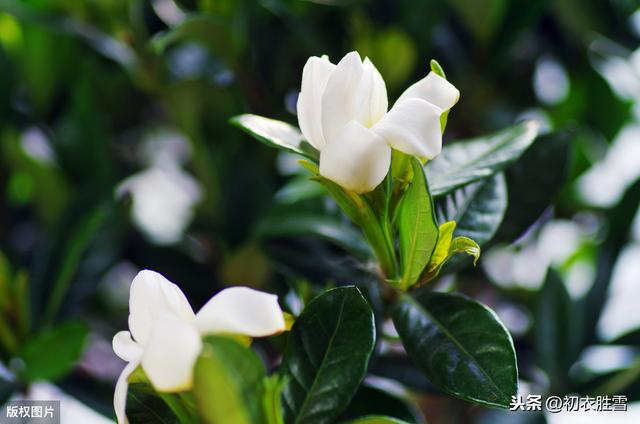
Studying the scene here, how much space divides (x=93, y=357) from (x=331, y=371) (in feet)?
2.13

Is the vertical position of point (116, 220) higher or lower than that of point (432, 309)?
higher

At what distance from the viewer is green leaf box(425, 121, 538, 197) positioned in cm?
64

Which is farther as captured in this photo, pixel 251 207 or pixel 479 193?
pixel 251 207

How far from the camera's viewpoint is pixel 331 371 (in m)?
0.55

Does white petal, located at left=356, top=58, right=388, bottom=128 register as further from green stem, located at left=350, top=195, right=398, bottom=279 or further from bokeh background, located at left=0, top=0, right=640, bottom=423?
bokeh background, located at left=0, top=0, right=640, bottom=423

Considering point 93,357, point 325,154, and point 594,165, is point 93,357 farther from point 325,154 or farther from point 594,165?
point 594,165

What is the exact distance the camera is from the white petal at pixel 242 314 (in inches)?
18.8

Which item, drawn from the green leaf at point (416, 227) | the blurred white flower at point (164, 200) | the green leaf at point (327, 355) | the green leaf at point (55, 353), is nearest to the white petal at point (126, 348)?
the green leaf at point (327, 355)

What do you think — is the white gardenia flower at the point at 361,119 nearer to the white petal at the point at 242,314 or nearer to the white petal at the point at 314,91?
the white petal at the point at 314,91

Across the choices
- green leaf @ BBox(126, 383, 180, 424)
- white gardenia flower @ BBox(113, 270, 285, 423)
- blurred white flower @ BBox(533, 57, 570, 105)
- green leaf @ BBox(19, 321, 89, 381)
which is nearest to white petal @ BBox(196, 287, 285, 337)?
white gardenia flower @ BBox(113, 270, 285, 423)

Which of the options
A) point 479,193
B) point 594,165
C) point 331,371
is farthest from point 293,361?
point 594,165

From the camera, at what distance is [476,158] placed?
686mm

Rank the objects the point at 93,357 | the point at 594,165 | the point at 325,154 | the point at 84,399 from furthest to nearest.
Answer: the point at 594,165
the point at 93,357
the point at 84,399
the point at 325,154

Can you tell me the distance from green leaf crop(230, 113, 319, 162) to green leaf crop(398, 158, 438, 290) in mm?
84
